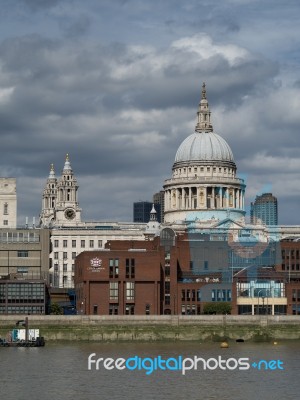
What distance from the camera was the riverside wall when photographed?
134 metres

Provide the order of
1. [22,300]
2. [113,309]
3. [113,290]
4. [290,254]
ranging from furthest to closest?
[290,254] < [22,300] < [113,290] < [113,309]

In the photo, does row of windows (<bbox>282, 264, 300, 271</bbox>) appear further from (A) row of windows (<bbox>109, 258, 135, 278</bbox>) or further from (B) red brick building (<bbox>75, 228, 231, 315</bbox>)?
(A) row of windows (<bbox>109, 258, 135, 278</bbox>)

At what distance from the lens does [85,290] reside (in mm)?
149750

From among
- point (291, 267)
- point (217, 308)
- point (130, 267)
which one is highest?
point (291, 267)

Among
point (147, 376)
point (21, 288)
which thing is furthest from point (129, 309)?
point (147, 376)

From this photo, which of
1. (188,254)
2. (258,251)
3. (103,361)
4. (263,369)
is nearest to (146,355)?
(103,361)

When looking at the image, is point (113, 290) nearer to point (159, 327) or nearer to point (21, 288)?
point (21, 288)

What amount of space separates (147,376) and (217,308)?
58.1 m

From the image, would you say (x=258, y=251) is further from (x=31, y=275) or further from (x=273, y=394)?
(x=273, y=394)

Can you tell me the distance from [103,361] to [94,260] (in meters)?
46.1

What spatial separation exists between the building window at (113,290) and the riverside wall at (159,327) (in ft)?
39.0

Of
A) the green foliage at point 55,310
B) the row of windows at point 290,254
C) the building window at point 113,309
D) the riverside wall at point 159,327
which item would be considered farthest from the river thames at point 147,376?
the row of windows at point 290,254

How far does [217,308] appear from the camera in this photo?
15000 cm

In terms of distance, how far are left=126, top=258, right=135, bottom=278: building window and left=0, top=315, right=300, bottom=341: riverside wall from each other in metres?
12.6
